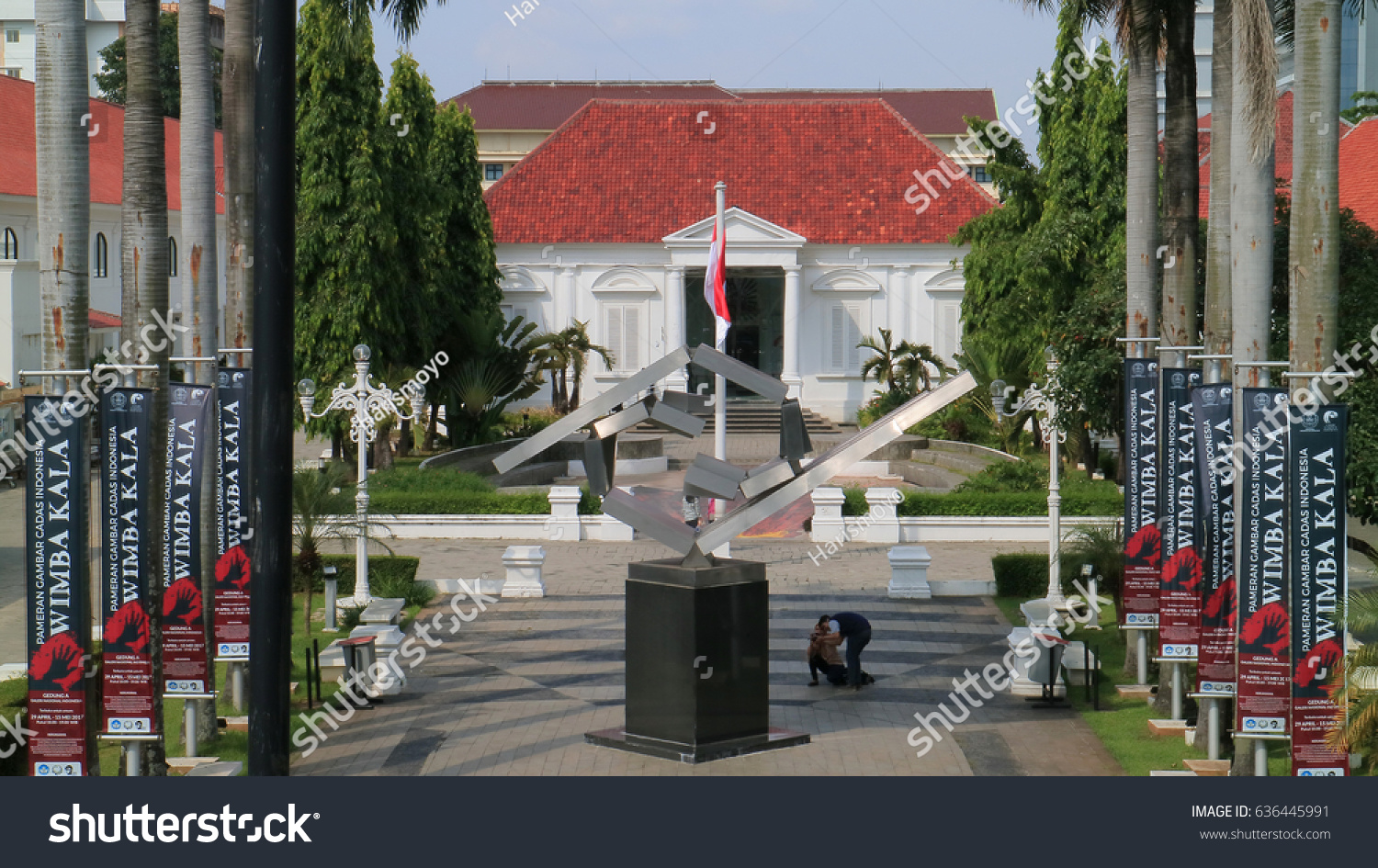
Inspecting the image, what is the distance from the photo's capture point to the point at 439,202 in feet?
126

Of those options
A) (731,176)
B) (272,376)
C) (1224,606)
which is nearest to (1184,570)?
(1224,606)

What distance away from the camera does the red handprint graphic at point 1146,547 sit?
15.9 meters

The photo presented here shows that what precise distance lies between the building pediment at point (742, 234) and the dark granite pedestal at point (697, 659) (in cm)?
3292

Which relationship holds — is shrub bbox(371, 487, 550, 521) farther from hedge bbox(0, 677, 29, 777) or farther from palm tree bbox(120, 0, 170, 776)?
palm tree bbox(120, 0, 170, 776)

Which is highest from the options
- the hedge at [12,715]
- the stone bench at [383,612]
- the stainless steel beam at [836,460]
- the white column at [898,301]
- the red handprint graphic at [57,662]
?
the white column at [898,301]

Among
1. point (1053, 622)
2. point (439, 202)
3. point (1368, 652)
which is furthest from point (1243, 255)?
point (439, 202)

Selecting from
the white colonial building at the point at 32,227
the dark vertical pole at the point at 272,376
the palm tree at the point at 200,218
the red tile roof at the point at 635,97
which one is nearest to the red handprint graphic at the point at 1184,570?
the palm tree at the point at 200,218

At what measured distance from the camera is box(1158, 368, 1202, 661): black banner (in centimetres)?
1481

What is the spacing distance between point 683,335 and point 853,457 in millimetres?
33553

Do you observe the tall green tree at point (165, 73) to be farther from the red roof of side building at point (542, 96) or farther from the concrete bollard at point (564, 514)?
the concrete bollard at point (564, 514)

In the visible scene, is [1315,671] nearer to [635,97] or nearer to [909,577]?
[909,577]

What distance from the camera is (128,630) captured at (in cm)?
1175

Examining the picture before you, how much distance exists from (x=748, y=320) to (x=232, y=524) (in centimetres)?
3558

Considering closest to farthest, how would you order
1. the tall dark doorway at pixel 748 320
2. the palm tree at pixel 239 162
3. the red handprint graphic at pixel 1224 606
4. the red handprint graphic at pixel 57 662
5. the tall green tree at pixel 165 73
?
the red handprint graphic at pixel 57 662
the red handprint graphic at pixel 1224 606
the palm tree at pixel 239 162
the tall dark doorway at pixel 748 320
the tall green tree at pixel 165 73
